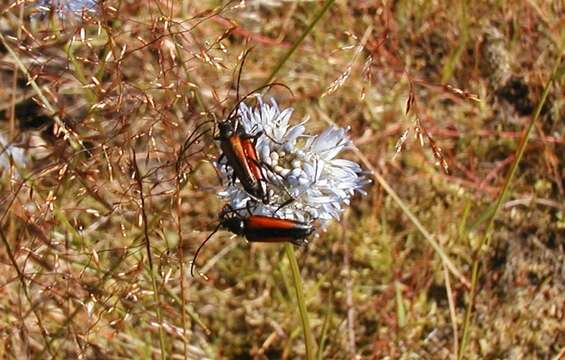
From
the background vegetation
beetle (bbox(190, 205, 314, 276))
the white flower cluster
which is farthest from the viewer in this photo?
the background vegetation

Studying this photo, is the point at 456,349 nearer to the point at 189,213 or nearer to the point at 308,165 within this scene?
the point at 308,165

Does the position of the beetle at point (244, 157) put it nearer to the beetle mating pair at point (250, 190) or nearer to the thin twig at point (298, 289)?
the beetle mating pair at point (250, 190)

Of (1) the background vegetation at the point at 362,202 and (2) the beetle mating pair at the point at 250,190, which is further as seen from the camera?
(1) the background vegetation at the point at 362,202

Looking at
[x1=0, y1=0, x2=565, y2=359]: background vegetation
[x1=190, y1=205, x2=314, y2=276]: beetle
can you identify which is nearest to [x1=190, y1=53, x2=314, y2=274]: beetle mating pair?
[x1=190, y1=205, x2=314, y2=276]: beetle

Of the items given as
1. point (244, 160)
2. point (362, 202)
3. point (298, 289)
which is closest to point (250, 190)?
point (244, 160)

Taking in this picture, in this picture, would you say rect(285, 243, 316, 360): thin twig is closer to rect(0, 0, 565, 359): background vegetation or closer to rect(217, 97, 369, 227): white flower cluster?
rect(217, 97, 369, 227): white flower cluster

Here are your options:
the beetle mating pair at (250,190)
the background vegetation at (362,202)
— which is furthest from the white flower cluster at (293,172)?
the background vegetation at (362,202)
